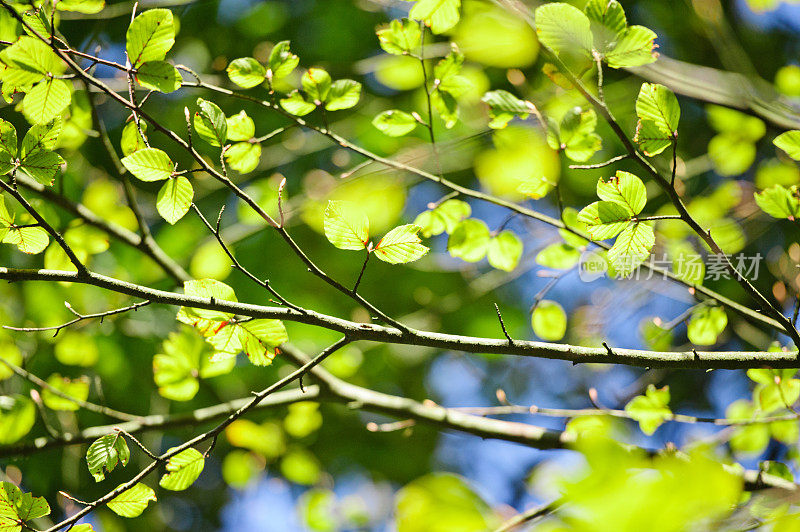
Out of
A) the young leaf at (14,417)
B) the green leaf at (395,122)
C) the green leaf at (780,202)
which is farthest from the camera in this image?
the young leaf at (14,417)

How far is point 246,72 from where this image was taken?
28.9 inches

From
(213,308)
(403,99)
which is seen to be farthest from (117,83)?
(213,308)

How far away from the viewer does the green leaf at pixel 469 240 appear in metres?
0.85

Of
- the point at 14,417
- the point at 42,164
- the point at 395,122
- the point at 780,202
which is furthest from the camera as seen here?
the point at 14,417

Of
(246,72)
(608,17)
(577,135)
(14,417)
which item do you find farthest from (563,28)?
(14,417)

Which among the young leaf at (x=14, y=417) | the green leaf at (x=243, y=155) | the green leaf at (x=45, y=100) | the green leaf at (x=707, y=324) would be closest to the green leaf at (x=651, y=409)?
the green leaf at (x=707, y=324)

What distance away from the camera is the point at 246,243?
175 centimetres

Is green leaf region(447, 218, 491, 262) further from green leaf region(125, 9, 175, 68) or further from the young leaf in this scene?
the young leaf

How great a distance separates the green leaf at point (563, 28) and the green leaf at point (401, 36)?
21 cm

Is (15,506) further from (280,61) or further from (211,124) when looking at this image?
(280,61)

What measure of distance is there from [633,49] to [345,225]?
1.29 ft

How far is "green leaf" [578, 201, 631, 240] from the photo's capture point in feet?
2.01

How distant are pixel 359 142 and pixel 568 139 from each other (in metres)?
1.04

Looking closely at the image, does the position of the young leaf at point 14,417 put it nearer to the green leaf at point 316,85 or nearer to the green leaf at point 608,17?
the green leaf at point 316,85
